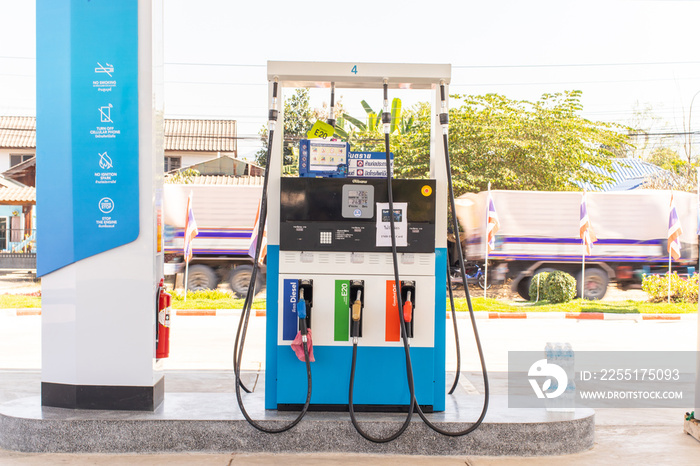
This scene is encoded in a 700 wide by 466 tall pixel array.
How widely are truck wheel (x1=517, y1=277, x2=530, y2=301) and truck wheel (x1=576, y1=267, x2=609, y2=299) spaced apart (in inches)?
45.6

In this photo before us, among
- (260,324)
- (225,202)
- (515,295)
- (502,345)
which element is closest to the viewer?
(502,345)

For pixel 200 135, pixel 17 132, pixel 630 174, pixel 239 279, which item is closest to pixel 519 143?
pixel 239 279

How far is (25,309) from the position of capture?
45.2 ft

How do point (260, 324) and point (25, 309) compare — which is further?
point (25, 309)

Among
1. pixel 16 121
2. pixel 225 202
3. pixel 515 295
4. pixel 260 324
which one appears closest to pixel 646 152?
pixel 515 295

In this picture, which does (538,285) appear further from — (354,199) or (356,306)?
(356,306)

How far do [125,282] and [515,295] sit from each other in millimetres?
14848

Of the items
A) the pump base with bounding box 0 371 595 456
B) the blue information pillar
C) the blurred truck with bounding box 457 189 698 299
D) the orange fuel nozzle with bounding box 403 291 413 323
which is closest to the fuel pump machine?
the orange fuel nozzle with bounding box 403 291 413 323

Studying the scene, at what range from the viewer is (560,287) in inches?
622

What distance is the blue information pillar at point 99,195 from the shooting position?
4434 millimetres

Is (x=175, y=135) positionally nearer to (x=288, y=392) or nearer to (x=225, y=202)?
(x=225, y=202)

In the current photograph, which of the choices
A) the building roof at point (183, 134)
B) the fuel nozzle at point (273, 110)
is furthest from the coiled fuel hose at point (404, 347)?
the building roof at point (183, 134)

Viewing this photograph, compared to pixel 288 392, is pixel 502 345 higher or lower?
lower

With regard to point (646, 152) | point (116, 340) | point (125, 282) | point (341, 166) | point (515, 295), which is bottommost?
point (515, 295)
